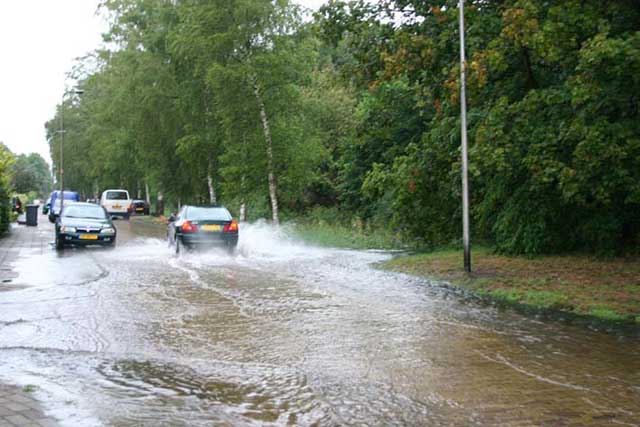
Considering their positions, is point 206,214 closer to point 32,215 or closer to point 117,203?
point 32,215

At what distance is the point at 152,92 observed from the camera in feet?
119

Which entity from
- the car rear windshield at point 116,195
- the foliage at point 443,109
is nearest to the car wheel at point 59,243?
the foliage at point 443,109

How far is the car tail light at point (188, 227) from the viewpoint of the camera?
65.1 ft

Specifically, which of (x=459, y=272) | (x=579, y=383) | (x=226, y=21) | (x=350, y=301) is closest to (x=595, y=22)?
(x=459, y=272)

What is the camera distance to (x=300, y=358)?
25.0ft

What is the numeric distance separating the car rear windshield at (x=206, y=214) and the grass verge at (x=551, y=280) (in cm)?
543

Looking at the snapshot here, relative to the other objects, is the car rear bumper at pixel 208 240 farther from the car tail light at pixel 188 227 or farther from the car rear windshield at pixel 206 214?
the car rear windshield at pixel 206 214

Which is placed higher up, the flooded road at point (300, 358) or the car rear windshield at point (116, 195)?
the car rear windshield at point (116, 195)

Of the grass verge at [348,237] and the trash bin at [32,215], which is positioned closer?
the grass verge at [348,237]

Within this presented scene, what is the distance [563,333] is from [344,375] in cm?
379

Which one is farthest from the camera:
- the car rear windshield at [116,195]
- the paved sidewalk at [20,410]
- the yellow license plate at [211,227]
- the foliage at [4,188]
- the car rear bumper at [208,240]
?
the car rear windshield at [116,195]

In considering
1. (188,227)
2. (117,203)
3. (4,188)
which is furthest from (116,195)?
(188,227)

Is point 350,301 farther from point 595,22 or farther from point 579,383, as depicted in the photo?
point 595,22

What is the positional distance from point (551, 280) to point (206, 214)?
35.1ft
